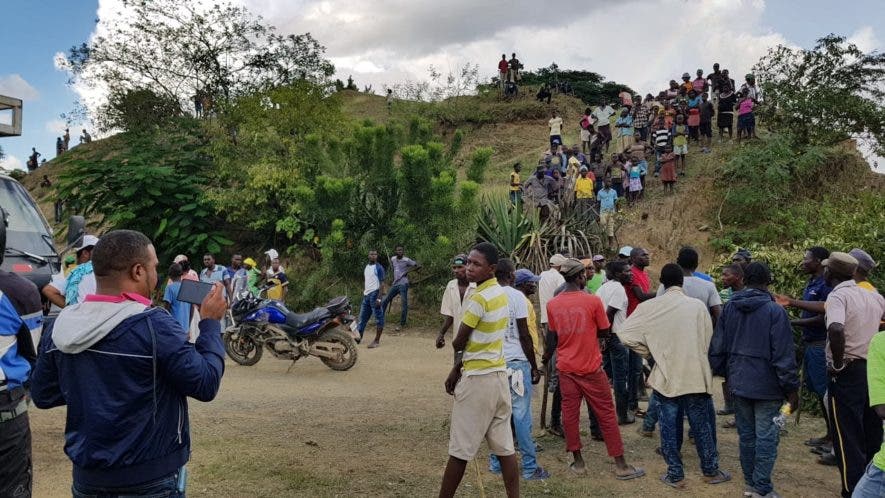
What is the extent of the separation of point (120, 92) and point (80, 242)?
16.0 metres

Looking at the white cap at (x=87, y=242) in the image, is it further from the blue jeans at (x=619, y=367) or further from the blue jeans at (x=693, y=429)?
the blue jeans at (x=693, y=429)

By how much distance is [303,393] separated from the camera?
8.01 meters

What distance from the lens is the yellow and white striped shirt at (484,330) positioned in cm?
421

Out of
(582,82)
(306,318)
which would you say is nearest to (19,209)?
(306,318)

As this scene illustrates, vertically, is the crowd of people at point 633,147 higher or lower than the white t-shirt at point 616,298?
higher

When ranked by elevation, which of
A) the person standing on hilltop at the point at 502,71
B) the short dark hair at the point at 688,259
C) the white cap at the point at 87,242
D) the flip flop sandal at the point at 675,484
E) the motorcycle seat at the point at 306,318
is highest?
the person standing on hilltop at the point at 502,71

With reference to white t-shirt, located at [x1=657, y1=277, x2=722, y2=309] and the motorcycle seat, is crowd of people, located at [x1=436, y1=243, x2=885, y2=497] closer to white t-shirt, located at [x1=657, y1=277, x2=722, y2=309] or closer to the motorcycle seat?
white t-shirt, located at [x1=657, y1=277, x2=722, y2=309]

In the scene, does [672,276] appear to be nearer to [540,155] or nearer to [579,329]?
[579,329]

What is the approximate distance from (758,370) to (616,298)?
168cm

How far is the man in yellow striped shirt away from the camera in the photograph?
4.18 m

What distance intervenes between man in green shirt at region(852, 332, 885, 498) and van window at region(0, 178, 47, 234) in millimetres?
7346

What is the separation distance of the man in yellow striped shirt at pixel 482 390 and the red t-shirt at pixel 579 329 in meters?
1.20

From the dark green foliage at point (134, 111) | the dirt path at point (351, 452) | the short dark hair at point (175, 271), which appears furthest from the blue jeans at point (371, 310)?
the dark green foliage at point (134, 111)

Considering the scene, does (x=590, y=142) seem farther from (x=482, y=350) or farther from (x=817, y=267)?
(x=482, y=350)
